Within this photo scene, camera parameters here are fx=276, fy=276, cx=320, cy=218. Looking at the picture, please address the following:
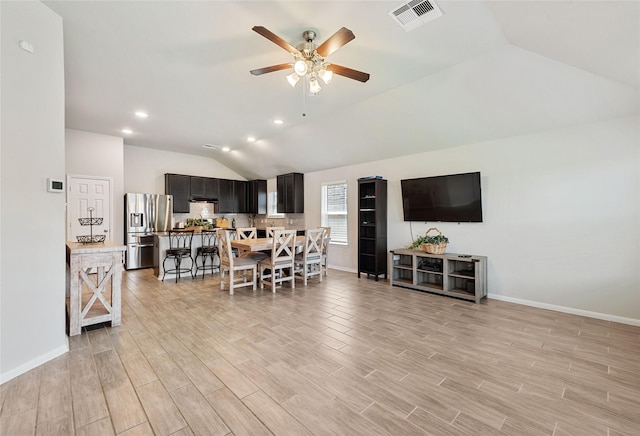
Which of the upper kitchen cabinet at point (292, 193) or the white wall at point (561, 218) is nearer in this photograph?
the white wall at point (561, 218)

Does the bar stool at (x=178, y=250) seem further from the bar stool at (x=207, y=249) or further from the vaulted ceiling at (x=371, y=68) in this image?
the vaulted ceiling at (x=371, y=68)

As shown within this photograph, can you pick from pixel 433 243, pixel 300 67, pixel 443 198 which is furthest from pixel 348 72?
pixel 433 243

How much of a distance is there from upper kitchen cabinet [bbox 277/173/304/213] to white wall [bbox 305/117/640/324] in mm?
3677

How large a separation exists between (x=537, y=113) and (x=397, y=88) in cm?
181

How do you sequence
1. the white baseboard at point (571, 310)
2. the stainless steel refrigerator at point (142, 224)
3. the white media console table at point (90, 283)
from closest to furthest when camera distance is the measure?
the white media console table at point (90, 283) → the white baseboard at point (571, 310) → the stainless steel refrigerator at point (142, 224)

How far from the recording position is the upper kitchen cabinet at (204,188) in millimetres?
7695

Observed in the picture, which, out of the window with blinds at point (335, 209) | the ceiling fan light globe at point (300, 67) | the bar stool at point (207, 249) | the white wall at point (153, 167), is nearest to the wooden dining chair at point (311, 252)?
the window with blinds at point (335, 209)

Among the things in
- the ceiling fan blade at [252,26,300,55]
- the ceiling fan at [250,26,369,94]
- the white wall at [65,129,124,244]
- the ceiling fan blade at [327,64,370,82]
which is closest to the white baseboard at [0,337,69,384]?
the ceiling fan at [250,26,369,94]

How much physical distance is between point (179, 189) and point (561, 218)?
7972 mm

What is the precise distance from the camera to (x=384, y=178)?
5.76 m

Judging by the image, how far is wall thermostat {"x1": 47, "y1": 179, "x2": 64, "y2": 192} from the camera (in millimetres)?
2385

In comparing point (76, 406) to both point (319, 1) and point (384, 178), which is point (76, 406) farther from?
point (384, 178)

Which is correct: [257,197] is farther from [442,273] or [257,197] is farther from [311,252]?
[442,273]

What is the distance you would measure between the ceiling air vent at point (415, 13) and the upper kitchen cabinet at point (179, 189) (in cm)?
673
